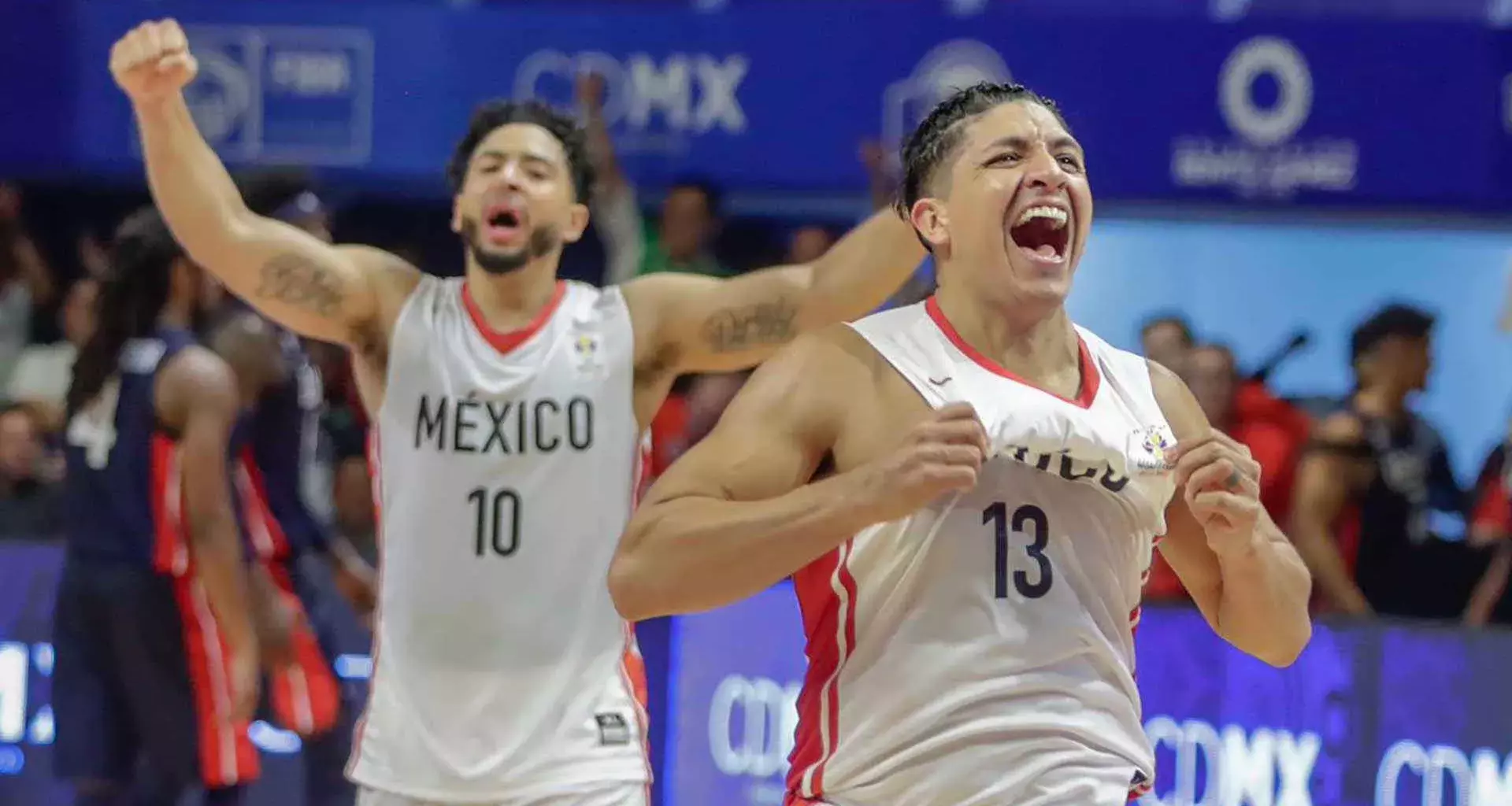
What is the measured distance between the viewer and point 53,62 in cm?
1002

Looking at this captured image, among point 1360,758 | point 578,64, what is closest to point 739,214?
point 578,64

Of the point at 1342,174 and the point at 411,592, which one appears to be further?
the point at 1342,174

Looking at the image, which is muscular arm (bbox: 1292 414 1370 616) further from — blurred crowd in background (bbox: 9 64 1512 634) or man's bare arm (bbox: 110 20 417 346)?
man's bare arm (bbox: 110 20 417 346)

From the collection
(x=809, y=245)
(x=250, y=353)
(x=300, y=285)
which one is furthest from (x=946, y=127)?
(x=809, y=245)

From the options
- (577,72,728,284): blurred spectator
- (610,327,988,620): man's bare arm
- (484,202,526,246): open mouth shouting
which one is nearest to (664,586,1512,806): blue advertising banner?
(484,202,526,246): open mouth shouting

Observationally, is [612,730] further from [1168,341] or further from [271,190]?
[1168,341]

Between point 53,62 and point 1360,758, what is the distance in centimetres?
666

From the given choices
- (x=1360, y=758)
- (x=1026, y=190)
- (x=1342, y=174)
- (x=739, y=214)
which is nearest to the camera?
(x=1026, y=190)

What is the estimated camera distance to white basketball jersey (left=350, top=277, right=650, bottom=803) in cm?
494

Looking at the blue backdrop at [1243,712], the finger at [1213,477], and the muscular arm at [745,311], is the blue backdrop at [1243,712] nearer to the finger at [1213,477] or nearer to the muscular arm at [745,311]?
the muscular arm at [745,311]

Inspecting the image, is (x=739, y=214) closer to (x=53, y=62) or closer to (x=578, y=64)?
(x=578, y=64)

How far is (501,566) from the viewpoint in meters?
5.10

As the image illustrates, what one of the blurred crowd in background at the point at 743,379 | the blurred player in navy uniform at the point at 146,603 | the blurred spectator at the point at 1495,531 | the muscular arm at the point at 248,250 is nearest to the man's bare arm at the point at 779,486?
the muscular arm at the point at 248,250

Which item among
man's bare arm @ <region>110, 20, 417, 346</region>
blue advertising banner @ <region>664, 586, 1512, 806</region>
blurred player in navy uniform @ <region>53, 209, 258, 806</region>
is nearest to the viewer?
man's bare arm @ <region>110, 20, 417, 346</region>
